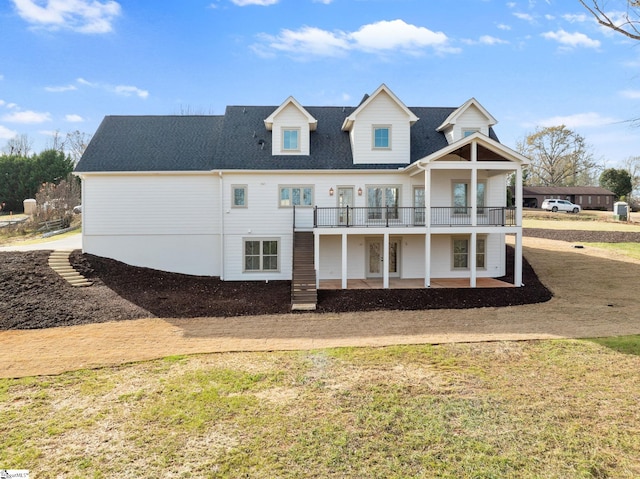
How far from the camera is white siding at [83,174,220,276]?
690 inches

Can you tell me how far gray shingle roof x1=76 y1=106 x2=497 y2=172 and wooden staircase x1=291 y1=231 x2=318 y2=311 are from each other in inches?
147

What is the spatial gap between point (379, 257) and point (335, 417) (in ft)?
41.3

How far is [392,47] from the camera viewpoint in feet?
66.3

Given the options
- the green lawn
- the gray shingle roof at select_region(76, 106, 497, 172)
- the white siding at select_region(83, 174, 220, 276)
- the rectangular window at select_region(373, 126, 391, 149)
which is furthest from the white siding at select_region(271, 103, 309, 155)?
the green lawn

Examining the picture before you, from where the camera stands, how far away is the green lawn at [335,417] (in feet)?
14.8

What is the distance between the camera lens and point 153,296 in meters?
14.2

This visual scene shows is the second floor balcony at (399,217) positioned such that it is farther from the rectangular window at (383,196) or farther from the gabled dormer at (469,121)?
the gabled dormer at (469,121)

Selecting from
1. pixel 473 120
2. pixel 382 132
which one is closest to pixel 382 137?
pixel 382 132

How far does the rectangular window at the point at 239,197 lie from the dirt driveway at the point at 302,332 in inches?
278

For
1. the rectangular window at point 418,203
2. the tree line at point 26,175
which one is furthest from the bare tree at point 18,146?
the rectangular window at point 418,203

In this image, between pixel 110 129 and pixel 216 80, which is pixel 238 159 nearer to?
pixel 110 129

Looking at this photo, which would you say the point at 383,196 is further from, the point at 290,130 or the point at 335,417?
the point at 335,417

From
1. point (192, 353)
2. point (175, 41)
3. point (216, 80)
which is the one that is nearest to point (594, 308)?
point (192, 353)

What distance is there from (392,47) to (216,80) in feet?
43.6
